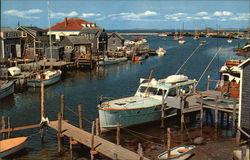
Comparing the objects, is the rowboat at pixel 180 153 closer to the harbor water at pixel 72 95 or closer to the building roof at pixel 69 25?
the harbor water at pixel 72 95

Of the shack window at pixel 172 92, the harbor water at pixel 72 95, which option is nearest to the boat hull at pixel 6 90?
the harbor water at pixel 72 95

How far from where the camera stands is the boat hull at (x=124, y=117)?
2527 centimetres

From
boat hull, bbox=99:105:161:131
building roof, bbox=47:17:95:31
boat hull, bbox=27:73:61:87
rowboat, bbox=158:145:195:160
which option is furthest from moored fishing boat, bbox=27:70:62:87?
building roof, bbox=47:17:95:31

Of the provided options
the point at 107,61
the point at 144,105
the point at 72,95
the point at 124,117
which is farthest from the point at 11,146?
the point at 107,61

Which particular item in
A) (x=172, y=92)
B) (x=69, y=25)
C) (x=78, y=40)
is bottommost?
(x=172, y=92)

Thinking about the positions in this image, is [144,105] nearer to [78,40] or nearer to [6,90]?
[6,90]

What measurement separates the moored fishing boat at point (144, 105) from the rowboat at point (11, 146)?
6563 millimetres

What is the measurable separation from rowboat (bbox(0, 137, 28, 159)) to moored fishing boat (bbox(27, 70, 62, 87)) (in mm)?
24465

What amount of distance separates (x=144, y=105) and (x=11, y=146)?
1158cm

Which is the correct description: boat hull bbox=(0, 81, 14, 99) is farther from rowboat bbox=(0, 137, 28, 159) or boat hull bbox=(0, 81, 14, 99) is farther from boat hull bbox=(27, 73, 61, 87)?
rowboat bbox=(0, 137, 28, 159)

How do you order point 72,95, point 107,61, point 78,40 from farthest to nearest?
point 78,40, point 107,61, point 72,95

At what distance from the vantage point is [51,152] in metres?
22.8

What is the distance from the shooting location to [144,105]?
27016 mm

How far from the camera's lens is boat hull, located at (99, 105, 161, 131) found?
25266 millimetres
